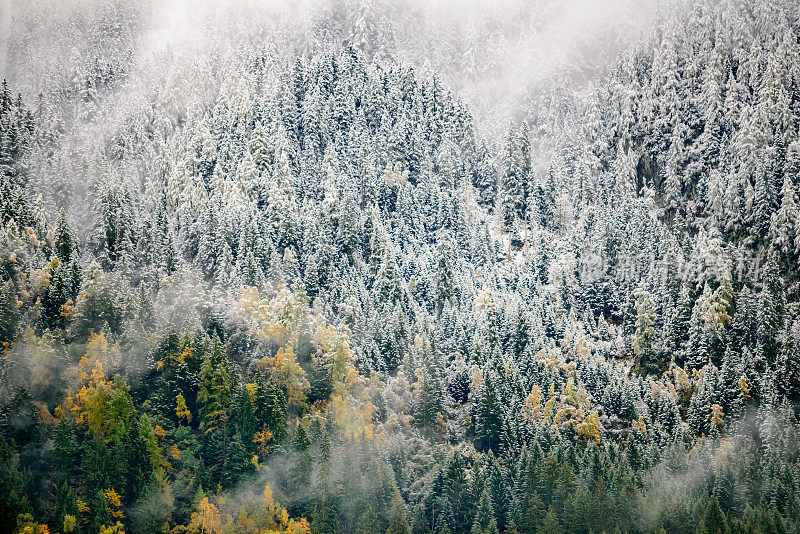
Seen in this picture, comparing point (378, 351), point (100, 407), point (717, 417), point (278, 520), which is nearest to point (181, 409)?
point (100, 407)

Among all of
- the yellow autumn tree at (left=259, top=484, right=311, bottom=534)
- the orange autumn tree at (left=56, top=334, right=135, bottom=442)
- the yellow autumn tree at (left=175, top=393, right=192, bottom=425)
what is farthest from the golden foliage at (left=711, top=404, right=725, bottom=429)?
the orange autumn tree at (left=56, top=334, right=135, bottom=442)

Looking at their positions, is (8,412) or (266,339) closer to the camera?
(8,412)

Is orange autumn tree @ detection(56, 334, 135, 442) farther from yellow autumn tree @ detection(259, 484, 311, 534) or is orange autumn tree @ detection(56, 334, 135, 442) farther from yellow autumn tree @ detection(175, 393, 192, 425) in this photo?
yellow autumn tree @ detection(259, 484, 311, 534)

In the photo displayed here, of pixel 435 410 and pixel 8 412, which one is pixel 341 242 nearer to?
pixel 435 410

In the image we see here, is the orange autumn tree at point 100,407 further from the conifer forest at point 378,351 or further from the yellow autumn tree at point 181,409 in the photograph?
the yellow autumn tree at point 181,409

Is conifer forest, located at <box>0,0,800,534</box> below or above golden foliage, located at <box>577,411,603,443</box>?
above

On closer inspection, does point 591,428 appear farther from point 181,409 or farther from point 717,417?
point 181,409

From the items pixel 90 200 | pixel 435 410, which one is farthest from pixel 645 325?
pixel 90 200

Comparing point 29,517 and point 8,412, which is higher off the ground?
point 8,412

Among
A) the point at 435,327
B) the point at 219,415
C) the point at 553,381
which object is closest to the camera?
the point at 219,415

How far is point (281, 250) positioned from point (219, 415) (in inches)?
2364

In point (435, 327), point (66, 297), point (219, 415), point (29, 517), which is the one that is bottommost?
point (29, 517)

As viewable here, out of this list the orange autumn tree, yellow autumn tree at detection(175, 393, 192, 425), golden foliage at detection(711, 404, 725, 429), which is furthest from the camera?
golden foliage at detection(711, 404, 725, 429)

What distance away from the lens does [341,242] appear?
178875 mm
